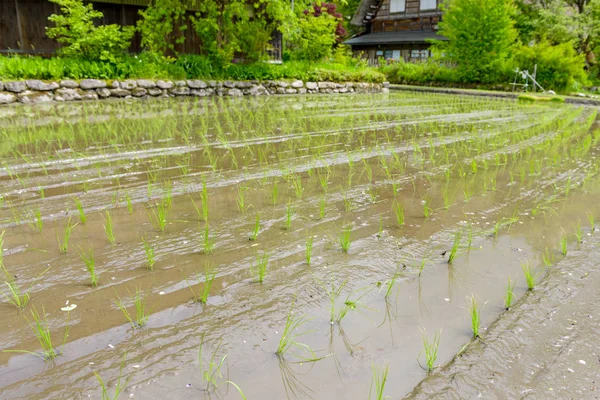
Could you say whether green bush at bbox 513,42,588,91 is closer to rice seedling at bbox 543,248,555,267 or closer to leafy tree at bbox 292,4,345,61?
leafy tree at bbox 292,4,345,61

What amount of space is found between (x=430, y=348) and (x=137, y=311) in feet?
4.41

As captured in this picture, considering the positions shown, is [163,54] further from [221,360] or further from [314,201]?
[221,360]

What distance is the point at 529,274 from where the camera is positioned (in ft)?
8.43

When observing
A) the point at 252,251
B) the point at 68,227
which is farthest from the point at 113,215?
the point at 252,251

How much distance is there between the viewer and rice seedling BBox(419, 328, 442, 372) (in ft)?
6.15

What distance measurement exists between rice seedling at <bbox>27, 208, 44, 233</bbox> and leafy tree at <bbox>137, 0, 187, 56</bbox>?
11.1 metres

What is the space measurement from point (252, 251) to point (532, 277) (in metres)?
1.69

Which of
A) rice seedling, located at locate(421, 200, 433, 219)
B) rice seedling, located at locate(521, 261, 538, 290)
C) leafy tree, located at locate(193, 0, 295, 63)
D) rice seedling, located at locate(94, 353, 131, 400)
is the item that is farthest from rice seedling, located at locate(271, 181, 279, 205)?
leafy tree, located at locate(193, 0, 295, 63)

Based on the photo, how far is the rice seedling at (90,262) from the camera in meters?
2.46

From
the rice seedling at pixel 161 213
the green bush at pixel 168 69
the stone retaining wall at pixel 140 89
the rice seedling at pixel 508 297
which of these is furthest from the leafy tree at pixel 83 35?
the rice seedling at pixel 508 297

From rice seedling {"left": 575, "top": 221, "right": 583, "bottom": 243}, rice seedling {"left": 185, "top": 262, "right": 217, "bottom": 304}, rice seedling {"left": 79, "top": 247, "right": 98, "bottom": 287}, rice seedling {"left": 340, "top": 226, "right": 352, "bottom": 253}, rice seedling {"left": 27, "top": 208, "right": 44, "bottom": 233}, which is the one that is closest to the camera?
rice seedling {"left": 185, "top": 262, "right": 217, "bottom": 304}

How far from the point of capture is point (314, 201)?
3.98m

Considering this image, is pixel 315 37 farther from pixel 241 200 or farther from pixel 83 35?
pixel 241 200

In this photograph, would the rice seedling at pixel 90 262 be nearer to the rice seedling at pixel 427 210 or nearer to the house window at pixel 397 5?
the rice seedling at pixel 427 210
